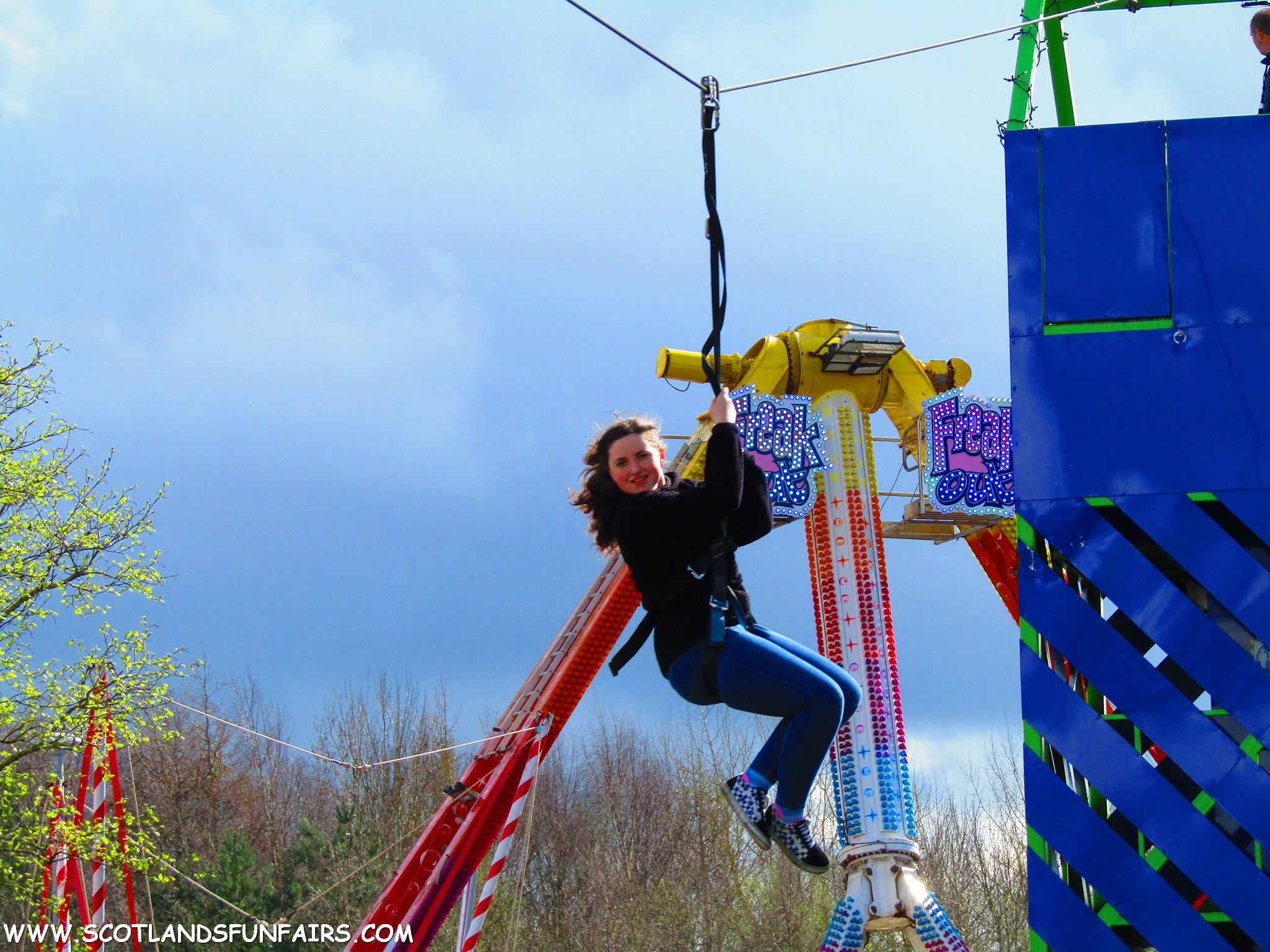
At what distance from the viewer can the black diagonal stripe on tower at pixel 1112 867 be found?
395 centimetres

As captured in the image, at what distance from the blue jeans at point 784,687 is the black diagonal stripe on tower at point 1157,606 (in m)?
1.00

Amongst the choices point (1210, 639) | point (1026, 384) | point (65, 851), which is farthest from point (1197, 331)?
point (65, 851)

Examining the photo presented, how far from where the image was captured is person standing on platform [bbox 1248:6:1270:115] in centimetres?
562

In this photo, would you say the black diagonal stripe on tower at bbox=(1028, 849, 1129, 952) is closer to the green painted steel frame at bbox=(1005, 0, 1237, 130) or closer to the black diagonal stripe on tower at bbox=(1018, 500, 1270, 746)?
the black diagonal stripe on tower at bbox=(1018, 500, 1270, 746)

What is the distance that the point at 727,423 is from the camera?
4703 mm

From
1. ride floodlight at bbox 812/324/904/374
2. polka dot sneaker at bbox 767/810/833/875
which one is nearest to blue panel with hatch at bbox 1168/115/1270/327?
polka dot sneaker at bbox 767/810/833/875

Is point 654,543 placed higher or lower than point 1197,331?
lower

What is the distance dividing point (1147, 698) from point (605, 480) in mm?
2093

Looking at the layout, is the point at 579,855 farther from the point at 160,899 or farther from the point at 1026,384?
the point at 1026,384

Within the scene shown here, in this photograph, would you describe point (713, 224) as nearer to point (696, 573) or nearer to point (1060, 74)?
point (696, 573)

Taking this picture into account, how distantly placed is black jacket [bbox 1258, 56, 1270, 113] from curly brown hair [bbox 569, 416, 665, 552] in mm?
2854

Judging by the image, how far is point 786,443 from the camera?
12.1 metres

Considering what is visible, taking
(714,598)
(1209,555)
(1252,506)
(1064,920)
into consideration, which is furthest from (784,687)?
(1252,506)

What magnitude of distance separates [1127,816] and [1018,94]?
3.08 meters
